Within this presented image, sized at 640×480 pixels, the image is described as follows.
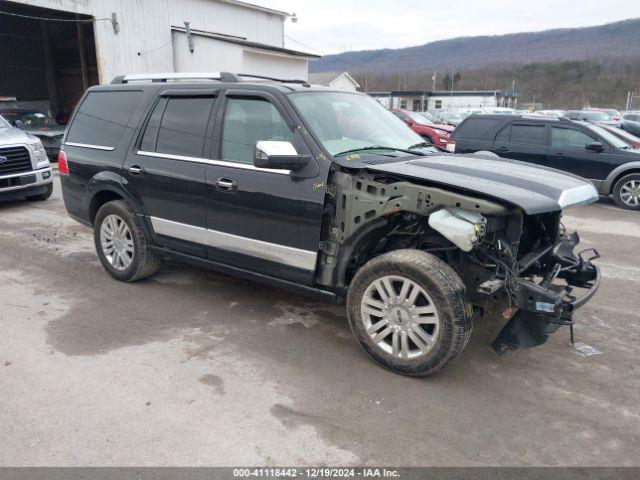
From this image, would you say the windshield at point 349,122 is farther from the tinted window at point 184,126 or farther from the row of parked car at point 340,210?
the tinted window at point 184,126

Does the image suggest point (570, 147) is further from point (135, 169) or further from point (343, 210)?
point (135, 169)

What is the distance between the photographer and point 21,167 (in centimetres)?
876

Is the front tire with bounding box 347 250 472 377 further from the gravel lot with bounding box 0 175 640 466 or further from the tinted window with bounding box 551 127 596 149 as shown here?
the tinted window with bounding box 551 127 596 149

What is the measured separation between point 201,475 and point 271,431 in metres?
0.49

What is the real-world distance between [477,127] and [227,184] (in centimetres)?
819

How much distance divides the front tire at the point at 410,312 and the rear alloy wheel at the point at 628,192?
822 cm

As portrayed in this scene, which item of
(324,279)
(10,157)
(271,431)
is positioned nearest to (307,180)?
(324,279)

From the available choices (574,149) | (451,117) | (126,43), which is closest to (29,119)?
(126,43)

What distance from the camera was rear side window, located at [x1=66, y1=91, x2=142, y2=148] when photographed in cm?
502

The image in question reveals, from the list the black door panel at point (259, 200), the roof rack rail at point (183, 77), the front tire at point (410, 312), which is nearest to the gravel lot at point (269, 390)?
the front tire at point (410, 312)

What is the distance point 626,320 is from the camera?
4.55m

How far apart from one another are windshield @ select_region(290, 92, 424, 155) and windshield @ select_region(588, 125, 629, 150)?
702 centimetres

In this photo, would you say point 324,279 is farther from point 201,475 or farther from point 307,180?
point 201,475

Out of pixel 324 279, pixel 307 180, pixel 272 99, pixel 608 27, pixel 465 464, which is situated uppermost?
pixel 608 27
